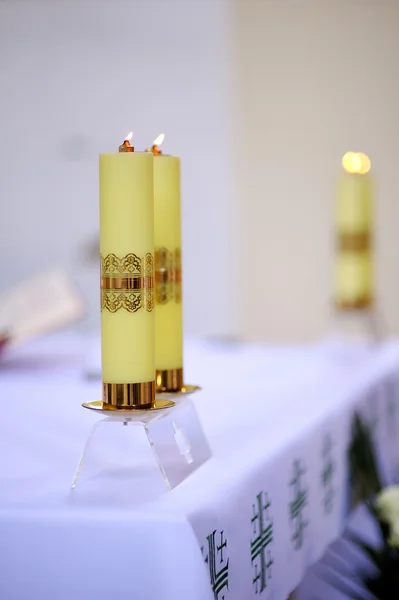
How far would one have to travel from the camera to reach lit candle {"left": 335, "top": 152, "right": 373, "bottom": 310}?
2096 mm

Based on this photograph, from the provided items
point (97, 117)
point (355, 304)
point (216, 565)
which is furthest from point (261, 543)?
point (355, 304)

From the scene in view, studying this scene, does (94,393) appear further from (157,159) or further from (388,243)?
(388,243)

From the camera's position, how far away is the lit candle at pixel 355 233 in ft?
6.88

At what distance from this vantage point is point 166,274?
3.12ft

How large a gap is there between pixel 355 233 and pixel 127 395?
4.51ft

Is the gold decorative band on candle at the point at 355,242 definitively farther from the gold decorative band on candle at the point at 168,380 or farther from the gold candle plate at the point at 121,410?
the gold candle plate at the point at 121,410

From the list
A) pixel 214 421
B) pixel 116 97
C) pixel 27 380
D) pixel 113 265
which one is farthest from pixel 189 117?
pixel 113 265

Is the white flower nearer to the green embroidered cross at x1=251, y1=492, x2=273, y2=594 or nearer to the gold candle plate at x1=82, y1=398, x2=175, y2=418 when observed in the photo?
the green embroidered cross at x1=251, y1=492, x2=273, y2=594

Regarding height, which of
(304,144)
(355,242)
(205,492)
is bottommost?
(205,492)

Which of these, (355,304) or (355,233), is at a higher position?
(355,233)

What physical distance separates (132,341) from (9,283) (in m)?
2.26

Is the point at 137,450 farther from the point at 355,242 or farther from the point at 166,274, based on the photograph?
the point at 355,242

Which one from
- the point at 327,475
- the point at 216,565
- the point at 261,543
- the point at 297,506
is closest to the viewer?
the point at 216,565

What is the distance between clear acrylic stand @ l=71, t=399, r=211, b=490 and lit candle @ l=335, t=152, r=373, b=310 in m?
1.30
